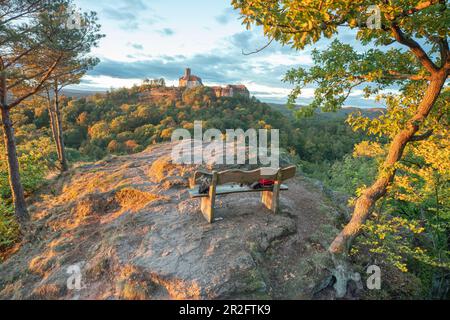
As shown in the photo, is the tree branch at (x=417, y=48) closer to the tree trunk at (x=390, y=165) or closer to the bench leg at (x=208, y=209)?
the tree trunk at (x=390, y=165)

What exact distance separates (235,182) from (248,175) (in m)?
0.25

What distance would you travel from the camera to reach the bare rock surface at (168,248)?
348cm

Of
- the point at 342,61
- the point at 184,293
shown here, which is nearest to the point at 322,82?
the point at 342,61

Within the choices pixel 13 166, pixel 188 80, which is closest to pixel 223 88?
pixel 188 80

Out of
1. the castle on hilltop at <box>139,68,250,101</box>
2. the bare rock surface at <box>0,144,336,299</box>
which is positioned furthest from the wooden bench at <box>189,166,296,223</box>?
the castle on hilltop at <box>139,68,250,101</box>

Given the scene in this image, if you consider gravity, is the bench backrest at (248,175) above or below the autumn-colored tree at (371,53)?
below

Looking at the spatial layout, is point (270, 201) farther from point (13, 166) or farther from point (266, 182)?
point (13, 166)

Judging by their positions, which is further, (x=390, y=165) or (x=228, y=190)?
(x=228, y=190)

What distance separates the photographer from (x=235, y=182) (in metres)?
4.52

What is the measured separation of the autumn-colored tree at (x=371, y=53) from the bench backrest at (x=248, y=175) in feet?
3.66

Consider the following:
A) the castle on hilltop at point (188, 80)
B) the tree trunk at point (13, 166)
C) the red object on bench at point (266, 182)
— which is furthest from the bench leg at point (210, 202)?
the castle on hilltop at point (188, 80)

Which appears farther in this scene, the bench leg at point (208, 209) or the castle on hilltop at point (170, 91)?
the castle on hilltop at point (170, 91)

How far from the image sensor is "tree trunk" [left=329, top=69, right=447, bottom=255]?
3.68m

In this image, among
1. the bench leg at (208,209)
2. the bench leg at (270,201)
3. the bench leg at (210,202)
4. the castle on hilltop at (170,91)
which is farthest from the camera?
the castle on hilltop at (170,91)
